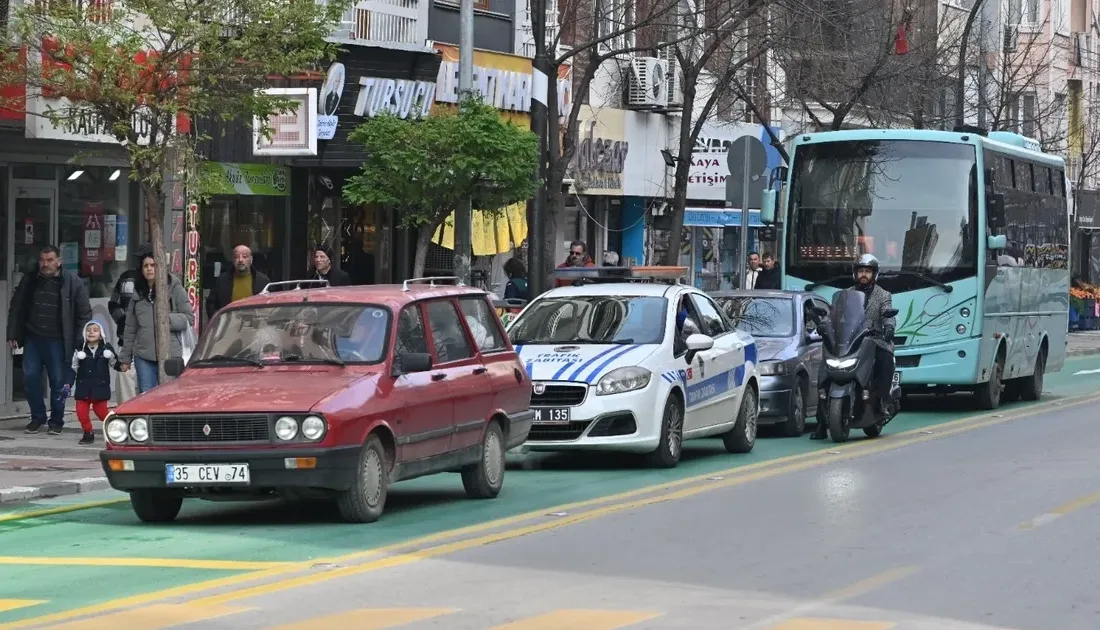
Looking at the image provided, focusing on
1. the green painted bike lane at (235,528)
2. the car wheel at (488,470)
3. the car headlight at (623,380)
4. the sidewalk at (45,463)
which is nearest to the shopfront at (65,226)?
the sidewalk at (45,463)

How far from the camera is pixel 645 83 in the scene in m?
35.9

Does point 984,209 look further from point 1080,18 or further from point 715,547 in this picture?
point 1080,18

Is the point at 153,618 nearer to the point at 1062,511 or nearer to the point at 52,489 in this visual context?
the point at 52,489

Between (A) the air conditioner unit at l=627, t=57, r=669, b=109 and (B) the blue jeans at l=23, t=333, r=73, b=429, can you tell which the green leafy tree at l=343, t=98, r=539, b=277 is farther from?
(A) the air conditioner unit at l=627, t=57, r=669, b=109

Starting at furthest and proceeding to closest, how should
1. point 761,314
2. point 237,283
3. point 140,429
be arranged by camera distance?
point 761,314 → point 237,283 → point 140,429

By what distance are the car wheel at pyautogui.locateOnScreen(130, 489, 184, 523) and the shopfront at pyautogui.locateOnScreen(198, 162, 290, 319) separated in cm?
1143

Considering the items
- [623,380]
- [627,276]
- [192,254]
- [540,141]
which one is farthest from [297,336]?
[192,254]

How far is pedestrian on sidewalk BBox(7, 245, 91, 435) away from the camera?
60.8 ft

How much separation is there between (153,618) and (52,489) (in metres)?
5.74

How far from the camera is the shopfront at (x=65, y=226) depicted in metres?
20.2

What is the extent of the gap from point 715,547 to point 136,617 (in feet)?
12.4

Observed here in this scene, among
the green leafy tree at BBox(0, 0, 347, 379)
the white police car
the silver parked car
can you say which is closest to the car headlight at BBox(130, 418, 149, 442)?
the white police car

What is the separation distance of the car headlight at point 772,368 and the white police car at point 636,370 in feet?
4.11

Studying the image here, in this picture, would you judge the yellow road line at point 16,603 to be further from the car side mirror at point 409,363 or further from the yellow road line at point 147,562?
the car side mirror at point 409,363
